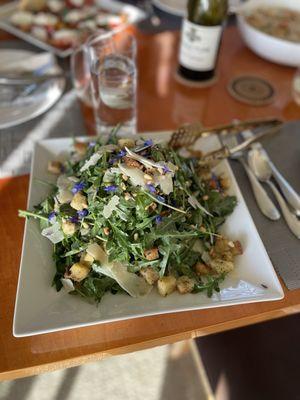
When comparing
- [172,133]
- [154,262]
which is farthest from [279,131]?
[154,262]

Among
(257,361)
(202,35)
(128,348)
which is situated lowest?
(257,361)

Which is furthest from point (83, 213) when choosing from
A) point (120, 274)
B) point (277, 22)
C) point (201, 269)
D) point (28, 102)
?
point (277, 22)

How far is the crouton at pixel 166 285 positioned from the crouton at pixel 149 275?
0.04ft

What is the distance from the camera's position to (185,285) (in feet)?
2.01

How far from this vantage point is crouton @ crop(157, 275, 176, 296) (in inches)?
23.9

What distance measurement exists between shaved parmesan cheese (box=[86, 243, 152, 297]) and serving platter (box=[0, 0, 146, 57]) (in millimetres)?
735

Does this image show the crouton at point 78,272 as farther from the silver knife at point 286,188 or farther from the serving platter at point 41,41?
the serving platter at point 41,41

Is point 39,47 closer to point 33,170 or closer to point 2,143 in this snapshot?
point 2,143

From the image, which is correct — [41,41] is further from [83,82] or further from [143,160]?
[143,160]

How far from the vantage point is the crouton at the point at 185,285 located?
2.00ft

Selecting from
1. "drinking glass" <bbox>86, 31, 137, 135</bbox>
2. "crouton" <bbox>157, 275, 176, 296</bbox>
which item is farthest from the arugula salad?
"drinking glass" <bbox>86, 31, 137, 135</bbox>

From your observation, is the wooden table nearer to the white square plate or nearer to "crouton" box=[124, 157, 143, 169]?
the white square plate

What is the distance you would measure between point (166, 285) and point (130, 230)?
11 cm

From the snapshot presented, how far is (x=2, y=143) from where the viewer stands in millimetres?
916
